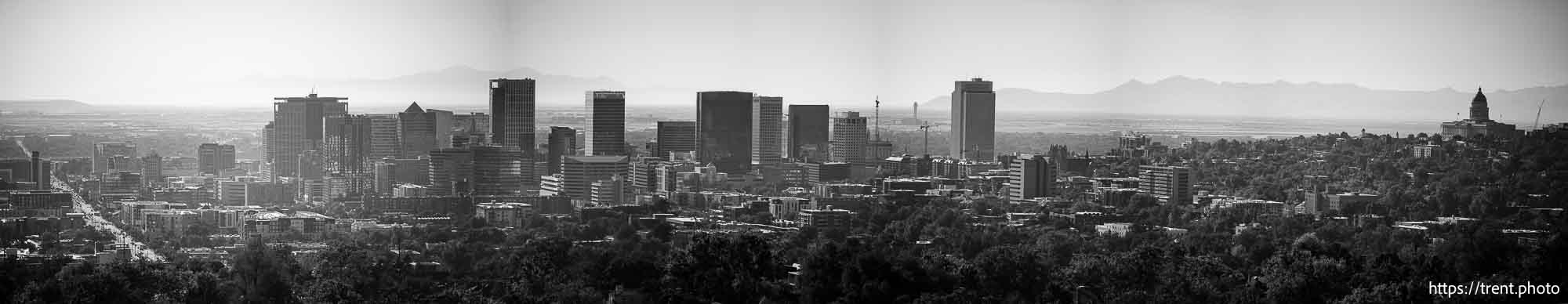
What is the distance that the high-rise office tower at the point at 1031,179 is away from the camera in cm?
2256

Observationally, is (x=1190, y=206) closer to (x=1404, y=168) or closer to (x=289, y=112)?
(x=1404, y=168)

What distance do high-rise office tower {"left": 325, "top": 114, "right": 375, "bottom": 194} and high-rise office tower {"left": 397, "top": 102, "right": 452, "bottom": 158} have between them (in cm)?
47

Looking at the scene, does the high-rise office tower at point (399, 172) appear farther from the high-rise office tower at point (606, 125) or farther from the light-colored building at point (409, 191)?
the high-rise office tower at point (606, 125)

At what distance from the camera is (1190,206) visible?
19812 millimetres

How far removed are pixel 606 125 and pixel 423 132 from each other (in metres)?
4.16

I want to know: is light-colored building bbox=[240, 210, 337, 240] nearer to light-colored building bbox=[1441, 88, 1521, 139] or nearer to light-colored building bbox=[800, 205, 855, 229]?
light-colored building bbox=[800, 205, 855, 229]

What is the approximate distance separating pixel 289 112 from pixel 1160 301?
13.9 meters

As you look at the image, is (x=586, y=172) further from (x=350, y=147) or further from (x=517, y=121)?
(x=350, y=147)

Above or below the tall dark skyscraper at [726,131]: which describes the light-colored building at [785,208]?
below

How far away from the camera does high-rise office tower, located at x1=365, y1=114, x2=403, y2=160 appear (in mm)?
21531

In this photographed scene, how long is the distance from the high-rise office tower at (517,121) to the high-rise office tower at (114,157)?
14.7ft

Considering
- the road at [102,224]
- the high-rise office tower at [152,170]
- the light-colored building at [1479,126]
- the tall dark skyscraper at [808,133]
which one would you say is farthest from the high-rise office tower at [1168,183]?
the high-rise office tower at [152,170]

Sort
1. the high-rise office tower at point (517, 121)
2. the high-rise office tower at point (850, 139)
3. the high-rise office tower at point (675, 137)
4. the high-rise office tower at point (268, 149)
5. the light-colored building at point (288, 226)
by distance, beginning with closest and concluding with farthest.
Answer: the light-colored building at point (288, 226) < the high-rise office tower at point (268, 149) < the high-rise office tower at point (517, 121) < the high-rise office tower at point (675, 137) < the high-rise office tower at point (850, 139)

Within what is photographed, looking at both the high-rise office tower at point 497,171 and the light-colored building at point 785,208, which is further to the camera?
the high-rise office tower at point 497,171
